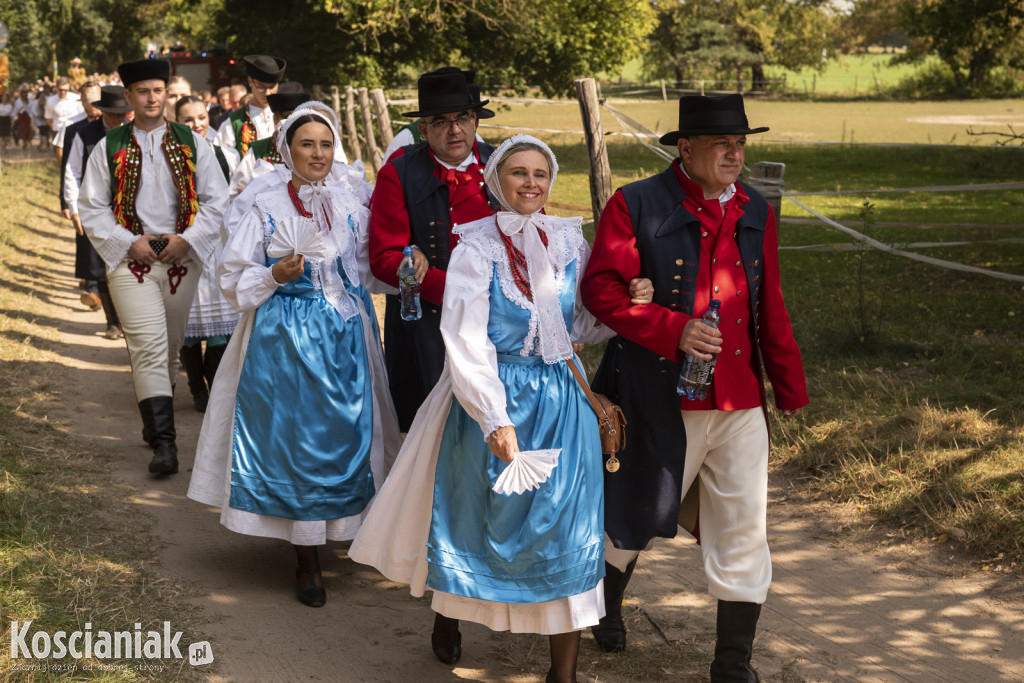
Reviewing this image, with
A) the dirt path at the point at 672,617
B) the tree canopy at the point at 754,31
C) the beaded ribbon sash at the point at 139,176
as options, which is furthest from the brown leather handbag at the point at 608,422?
the tree canopy at the point at 754,31

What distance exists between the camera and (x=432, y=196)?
4.60 m

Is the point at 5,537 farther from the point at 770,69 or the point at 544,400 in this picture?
the point at 770,69

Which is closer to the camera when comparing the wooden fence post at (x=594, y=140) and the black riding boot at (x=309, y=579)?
the black riding boot at (x=309, y=579)

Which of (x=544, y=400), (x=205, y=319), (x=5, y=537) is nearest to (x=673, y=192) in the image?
(x=544, y=400)

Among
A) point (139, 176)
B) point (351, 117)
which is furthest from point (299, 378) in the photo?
point (351, 117)

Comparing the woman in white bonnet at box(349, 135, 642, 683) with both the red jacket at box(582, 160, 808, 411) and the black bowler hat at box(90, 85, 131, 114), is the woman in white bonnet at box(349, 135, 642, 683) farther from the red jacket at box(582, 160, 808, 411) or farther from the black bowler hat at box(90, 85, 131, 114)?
the black bowler hat at box(90, 85, 131, 114)

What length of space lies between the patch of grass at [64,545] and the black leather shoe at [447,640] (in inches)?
33.8

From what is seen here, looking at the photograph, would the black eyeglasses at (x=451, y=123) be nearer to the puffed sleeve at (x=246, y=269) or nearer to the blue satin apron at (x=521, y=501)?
the puffed sleeve at (x=246, y=269)

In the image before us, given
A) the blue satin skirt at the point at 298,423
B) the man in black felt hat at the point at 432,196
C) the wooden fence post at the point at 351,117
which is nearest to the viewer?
the blue satin skirt at the point at 298,423

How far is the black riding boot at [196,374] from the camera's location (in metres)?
7.33

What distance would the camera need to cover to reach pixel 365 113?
15.2 meters

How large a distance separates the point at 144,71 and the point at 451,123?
225 cm

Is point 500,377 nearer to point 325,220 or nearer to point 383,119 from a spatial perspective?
point 325,220

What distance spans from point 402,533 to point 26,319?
24.0 ft
